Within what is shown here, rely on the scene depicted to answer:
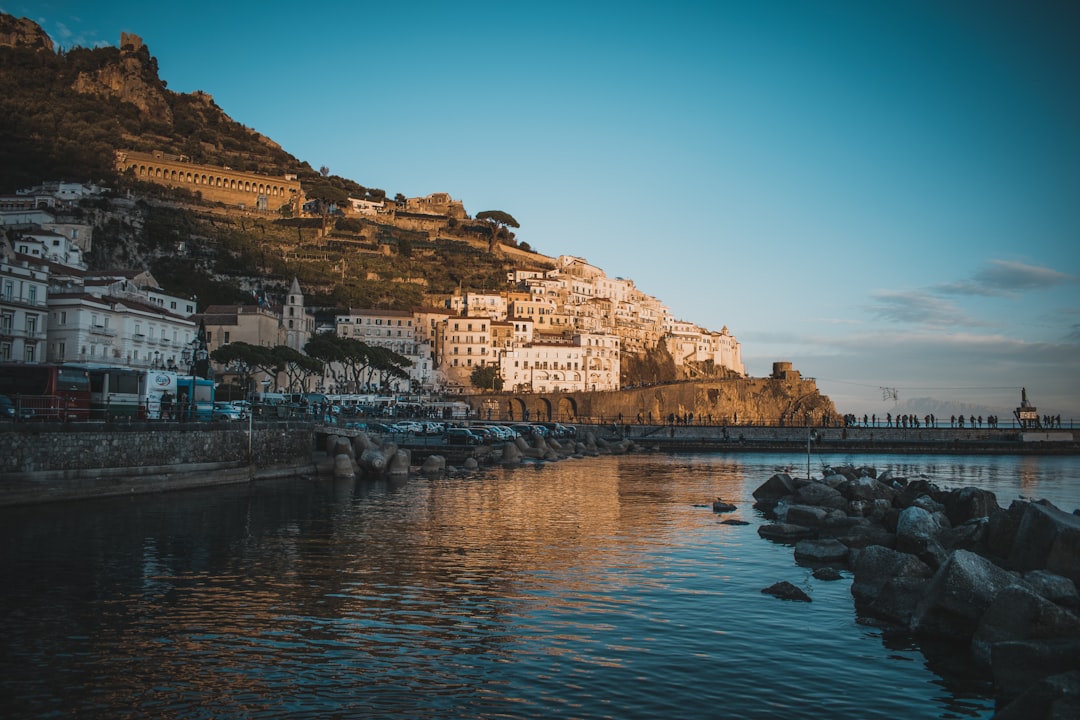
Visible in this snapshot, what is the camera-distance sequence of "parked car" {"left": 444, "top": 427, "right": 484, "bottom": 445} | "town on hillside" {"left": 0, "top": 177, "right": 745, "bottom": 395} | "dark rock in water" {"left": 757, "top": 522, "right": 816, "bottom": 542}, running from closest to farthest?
"dark rock in water" {"left": 757, "top": 522, "right": 816, "bottom": 542} → "town on hillside" {"left": 0, "top": 177, "right": 745, "bottom": 395} → "parked car" {"left": 444, "top": 427, "right": 484, "bottom": 445}

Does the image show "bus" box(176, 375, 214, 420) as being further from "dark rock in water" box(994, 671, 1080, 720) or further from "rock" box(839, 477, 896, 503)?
"dark rock in water" box(994, 671, 1080, 720)

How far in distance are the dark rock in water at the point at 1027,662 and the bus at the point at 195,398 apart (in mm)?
38364

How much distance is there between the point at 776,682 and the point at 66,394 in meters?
36.6

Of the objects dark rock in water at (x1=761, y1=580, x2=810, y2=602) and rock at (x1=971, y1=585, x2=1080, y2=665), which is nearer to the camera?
rock at (x1=971, y1=585, x2=1080, y2=665)

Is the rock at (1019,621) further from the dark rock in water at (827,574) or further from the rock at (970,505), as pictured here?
the rock at (970,505)

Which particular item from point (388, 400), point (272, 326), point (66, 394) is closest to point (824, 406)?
point (388, 400)

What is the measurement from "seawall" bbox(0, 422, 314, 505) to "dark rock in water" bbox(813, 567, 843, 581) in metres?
28.3

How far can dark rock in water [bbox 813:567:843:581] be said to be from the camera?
65.4 feet

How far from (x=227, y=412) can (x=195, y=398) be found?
133 inches

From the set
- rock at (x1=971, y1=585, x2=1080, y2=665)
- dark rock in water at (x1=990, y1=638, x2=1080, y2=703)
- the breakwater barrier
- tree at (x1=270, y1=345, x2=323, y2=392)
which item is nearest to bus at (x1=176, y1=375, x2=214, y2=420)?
the breakwater barrier

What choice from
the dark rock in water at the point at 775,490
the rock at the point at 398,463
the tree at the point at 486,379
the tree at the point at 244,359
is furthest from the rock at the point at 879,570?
the tree at the point at 486,379

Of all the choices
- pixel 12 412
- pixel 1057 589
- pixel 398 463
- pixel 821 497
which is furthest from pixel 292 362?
pixel 1057 589

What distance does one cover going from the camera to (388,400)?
9988 cm

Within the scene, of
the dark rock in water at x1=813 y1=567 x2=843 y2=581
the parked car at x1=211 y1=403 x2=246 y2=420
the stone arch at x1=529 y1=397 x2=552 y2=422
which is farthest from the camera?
the stone arch at x1=529 y1=397 x2=552 y2=422
